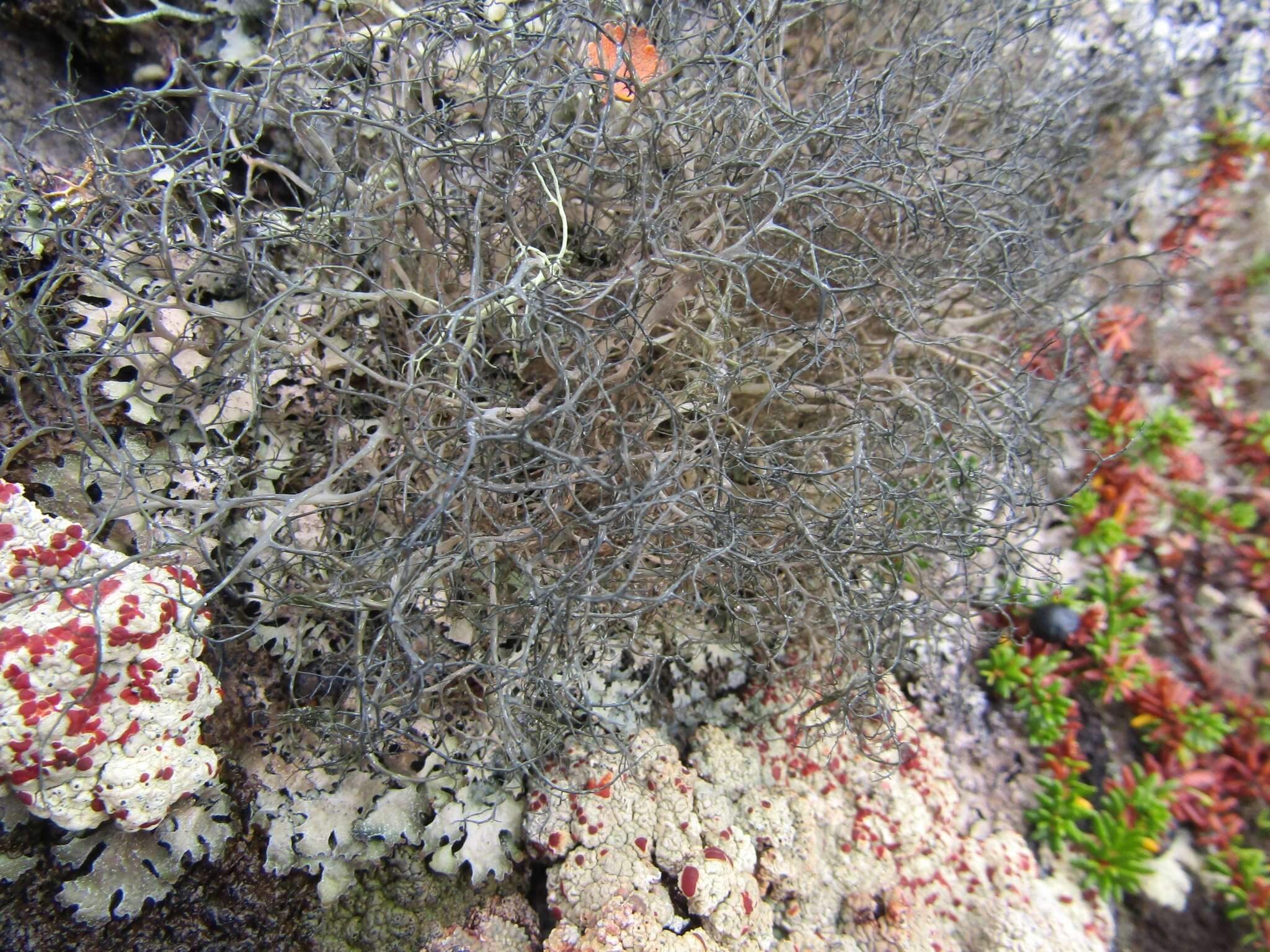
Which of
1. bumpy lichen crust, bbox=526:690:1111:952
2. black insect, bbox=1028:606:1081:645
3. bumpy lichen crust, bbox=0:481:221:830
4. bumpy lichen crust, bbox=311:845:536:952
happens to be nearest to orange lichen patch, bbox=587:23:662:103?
bumpy lichen crust, bbox=0:481:221:830

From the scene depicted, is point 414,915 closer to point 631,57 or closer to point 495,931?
point 495,931

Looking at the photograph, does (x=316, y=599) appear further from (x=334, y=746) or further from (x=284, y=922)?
(x=284, y=922)

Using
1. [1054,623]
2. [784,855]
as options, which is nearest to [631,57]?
[784,855]

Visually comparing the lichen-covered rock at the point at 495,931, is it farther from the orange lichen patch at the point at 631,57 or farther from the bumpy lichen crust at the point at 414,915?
the orange lichen patch at the point at 631,57

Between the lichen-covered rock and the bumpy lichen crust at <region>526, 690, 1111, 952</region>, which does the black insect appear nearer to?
the bumpy lichen crust at <region>526, 690, 1111, 952</region>

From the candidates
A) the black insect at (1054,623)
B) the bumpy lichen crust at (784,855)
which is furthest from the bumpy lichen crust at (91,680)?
the black insect at (1054,623)
